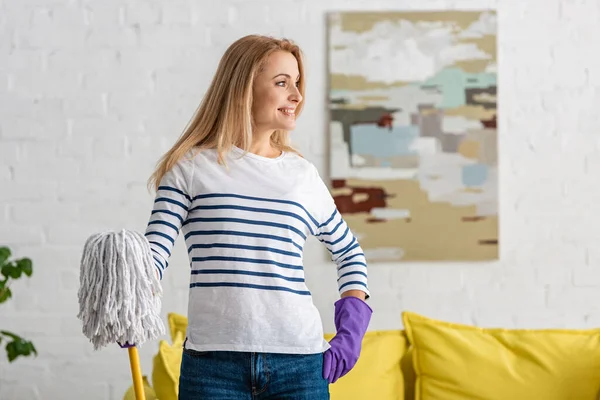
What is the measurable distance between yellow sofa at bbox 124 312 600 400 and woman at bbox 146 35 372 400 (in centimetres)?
59

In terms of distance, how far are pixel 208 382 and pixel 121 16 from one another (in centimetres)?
164

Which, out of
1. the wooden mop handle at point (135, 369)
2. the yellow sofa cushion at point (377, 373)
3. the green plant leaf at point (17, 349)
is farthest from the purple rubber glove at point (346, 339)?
the green plant leaf at point (17, 349)

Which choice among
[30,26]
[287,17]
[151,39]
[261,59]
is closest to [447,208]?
[287,17]

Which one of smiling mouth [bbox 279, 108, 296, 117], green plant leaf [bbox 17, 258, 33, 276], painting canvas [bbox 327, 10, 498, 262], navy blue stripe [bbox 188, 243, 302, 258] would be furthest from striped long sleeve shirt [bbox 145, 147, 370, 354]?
painting canvas [bbox 327, 10, 498, 262]

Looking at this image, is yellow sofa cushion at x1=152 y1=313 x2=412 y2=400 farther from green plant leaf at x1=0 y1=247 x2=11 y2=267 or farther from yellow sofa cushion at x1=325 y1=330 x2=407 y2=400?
green plant leaf at x1=0 y1=247 x2=11 y2=267

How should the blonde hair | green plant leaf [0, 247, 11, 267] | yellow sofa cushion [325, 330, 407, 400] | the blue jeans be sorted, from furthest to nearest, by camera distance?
green plant leaf [0, 247, 11, 267]
yellow sofa cushion [325, 330, 407, 400]
the blonde hair
the blue jeans

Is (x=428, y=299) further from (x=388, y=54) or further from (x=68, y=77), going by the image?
(x=68, y=77)

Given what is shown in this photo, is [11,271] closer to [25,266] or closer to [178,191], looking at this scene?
[25,266]

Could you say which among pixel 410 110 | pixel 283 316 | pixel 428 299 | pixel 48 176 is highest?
pixel 410 110

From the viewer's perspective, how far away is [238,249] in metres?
1.50

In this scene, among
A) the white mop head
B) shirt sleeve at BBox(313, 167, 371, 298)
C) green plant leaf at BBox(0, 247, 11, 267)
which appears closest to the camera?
the white mop head

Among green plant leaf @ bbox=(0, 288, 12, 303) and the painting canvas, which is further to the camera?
the painting canvas

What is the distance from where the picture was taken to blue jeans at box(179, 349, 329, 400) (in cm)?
146

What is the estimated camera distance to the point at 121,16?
2734 millimetres
